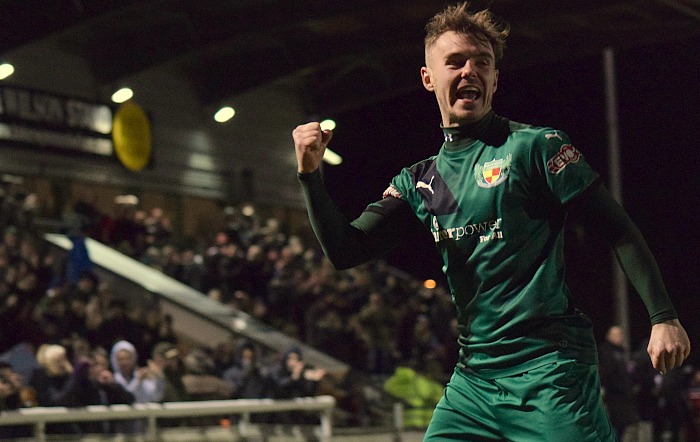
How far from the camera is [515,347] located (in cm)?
401

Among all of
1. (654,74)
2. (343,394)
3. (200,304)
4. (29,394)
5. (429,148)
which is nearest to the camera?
(29,394)

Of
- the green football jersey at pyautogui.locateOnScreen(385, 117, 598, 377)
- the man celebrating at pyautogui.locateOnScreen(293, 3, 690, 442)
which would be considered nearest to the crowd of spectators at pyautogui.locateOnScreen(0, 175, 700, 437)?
the man celebrating at pyautogui.locateOnScreen(293, 3, 690, 442)

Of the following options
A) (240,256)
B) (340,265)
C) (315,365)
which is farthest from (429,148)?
(340,265)

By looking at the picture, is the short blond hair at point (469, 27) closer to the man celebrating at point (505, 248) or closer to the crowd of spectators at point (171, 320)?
the man celebrating at point (505, 248)

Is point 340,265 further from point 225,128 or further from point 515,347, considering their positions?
point 225,128

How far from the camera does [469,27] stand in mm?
4238

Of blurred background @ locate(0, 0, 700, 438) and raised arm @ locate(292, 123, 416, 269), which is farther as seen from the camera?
blurred background @ locate(0, 0, 700, 438)

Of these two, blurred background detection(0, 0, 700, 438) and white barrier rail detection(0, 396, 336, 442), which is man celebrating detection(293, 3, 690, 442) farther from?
blurred background detection(0, 0, 700, 438)

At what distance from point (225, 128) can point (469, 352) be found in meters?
24.5

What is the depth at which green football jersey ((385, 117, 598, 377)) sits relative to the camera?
3982 millimetres

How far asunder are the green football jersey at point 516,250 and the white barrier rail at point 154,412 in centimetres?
635

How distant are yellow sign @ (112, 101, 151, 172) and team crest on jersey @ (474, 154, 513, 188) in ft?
69.6

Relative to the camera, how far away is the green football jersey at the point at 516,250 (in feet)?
13.1

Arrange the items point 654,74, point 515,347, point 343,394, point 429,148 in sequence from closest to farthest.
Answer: point 515,347, point 343,394, point 429,148, point 654,74
